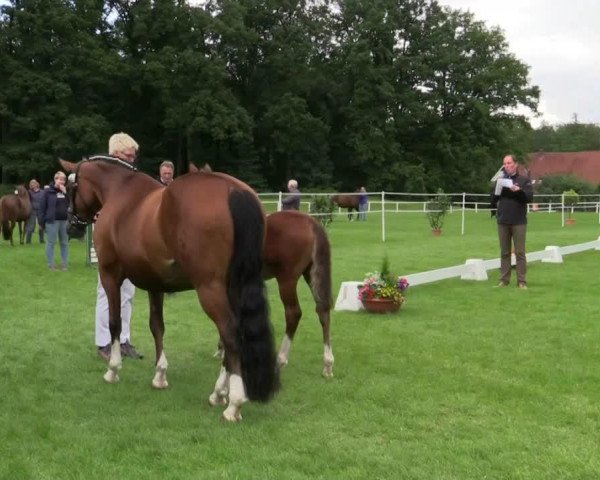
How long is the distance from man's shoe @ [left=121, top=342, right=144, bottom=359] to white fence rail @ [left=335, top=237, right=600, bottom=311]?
10.4ft

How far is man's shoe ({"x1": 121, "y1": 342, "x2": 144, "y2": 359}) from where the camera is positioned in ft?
22.2

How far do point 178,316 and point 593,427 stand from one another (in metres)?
5.49

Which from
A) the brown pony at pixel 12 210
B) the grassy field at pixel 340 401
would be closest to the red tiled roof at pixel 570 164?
the brown pony at pixel 12 210

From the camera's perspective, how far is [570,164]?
263 feet

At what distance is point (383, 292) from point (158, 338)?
12.3 ft

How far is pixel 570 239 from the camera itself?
2252cm

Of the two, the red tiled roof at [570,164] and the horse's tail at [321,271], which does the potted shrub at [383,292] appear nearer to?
the horse's tail at [321,271]

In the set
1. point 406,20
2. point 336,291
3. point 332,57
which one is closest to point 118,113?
point 332,57

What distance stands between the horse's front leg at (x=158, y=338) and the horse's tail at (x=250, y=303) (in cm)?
118

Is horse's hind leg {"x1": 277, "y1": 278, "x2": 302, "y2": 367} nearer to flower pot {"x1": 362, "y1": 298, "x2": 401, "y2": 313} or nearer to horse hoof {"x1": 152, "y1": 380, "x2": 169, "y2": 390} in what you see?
horse hoof {"x1": 152, "y1": 380, "x2": 169, "y2": 390}

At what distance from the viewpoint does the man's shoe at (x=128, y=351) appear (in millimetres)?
6762

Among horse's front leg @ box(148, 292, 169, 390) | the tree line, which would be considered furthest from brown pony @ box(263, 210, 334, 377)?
the tree line

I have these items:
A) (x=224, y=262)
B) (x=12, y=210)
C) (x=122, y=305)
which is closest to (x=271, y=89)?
(x=12, y=210)

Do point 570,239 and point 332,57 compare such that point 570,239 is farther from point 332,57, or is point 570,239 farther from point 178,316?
point 332,57
